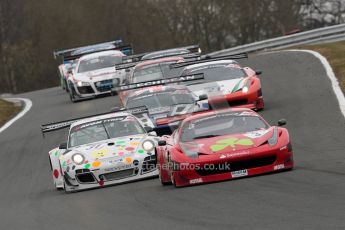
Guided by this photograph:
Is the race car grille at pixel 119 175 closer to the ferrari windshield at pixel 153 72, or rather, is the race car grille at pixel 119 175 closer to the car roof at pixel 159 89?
the car roof at pixel 159 89

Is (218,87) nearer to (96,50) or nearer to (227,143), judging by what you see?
(227,143)

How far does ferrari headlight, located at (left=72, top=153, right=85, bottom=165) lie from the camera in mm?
15305

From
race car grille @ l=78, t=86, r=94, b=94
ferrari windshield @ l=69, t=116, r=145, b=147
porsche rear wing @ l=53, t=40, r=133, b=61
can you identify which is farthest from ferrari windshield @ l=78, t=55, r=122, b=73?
ferrari windshield @ l=69, t=116, r=145, b=147

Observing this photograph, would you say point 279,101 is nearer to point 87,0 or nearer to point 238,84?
point 238,84

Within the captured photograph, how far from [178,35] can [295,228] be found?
59.4m

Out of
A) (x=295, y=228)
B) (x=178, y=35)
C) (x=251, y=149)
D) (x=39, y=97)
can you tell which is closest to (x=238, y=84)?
(x=251, y=149)

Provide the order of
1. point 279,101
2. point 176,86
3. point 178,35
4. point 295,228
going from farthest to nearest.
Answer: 1. point 178,35
2. point 279,101
3. point 176,86
4. point 295,228

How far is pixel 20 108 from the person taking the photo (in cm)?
3475

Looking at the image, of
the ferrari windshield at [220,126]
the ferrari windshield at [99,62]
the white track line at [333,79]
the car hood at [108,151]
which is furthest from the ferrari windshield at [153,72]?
the ferrari windshield at [220,126]

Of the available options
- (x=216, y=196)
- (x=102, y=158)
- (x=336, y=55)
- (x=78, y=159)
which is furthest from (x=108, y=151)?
(x=336, y=55)

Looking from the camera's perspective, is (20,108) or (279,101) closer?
(279,101)

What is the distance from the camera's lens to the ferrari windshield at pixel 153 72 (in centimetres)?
2598

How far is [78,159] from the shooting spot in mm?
15336

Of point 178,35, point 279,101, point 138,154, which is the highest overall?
point 138,154
